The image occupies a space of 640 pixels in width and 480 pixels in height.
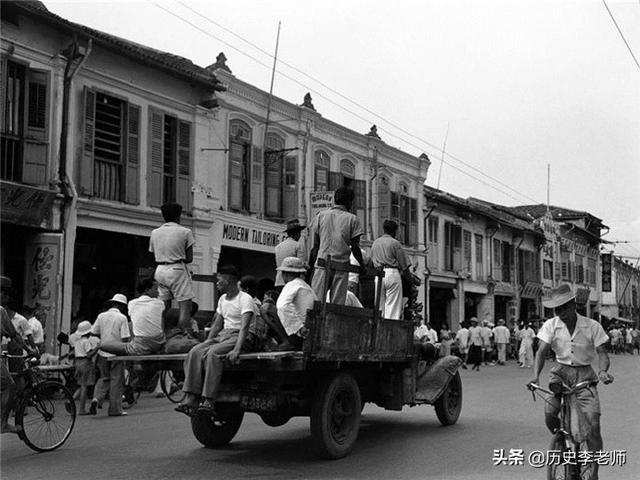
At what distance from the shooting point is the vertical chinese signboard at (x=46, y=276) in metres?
15.7

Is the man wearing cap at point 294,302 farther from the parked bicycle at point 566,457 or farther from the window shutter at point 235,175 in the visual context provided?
the window shutter at point 235,175

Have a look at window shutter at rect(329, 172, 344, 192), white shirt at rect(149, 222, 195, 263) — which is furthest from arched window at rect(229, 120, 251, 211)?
white shirt at rect(149, 222, 195, 263)

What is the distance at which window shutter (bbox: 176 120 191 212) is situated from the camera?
19.5 metres

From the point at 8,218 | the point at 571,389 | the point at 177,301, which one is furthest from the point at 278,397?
the point at 8,218

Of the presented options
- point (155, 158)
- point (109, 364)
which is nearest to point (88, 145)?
point (155, 158)

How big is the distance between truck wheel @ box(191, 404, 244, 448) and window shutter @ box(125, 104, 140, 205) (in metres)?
10.4

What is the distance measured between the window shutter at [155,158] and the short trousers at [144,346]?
11099 mm

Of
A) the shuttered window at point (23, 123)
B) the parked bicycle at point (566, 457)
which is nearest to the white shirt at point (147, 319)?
the parked bicycle at point (566, 457)

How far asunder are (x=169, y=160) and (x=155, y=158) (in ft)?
2.40

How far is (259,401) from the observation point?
7.20m

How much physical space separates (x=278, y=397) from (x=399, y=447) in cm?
190

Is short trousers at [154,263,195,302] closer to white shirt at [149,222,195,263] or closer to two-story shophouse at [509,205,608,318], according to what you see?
white shirt at [149,222,195,263]

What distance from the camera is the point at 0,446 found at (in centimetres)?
889

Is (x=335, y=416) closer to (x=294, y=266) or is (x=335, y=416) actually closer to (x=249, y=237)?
(x=294, y=266)
